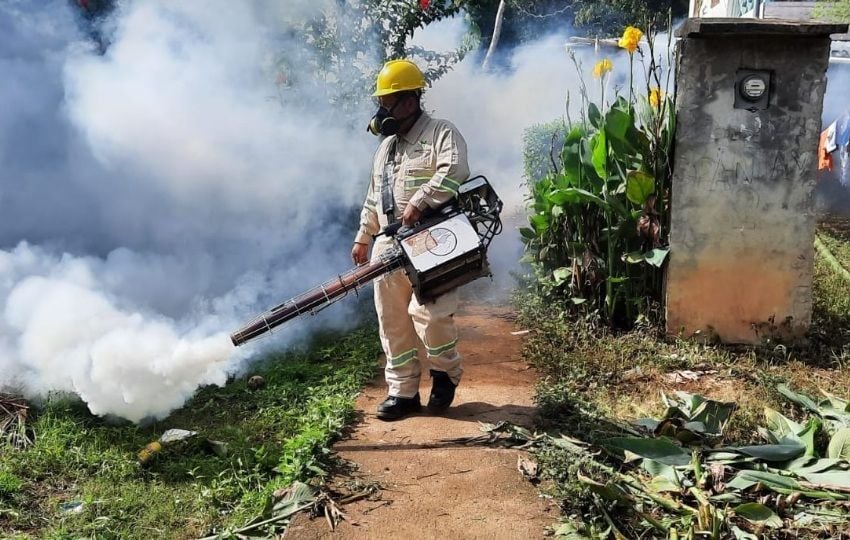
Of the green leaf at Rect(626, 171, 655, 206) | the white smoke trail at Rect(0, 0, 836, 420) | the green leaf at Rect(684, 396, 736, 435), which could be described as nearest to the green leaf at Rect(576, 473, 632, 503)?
the green leaf at Rect(684, 396, 736, 435)

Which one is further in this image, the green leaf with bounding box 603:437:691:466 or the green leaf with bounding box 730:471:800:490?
the green leaf with bounding box 603:437:691:466

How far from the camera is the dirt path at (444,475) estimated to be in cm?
329

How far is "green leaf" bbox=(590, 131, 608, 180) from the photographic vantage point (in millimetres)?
5859

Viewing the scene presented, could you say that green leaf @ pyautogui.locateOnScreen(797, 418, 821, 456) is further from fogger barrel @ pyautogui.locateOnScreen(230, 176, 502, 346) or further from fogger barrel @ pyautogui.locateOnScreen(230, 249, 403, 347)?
fogger barrel @ pyautogui.locateOnScreen(230, 249, 403, 347)


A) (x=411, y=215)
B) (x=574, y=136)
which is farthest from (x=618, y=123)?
(x=411, y=215)

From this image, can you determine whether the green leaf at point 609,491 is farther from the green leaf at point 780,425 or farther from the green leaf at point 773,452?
the green leaf at point 780,425

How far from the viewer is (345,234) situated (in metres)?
7.59

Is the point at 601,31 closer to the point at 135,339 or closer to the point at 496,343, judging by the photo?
the point at 496,343

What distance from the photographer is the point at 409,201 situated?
4246 millimetres

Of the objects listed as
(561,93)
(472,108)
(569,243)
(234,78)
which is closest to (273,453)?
(569,243)

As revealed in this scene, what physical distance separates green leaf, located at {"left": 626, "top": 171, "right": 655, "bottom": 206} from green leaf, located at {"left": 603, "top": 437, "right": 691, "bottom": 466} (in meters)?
2.51

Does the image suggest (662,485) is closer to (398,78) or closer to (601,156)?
(398,78)

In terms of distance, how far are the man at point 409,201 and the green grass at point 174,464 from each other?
0.47m

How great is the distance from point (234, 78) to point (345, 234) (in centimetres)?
183
